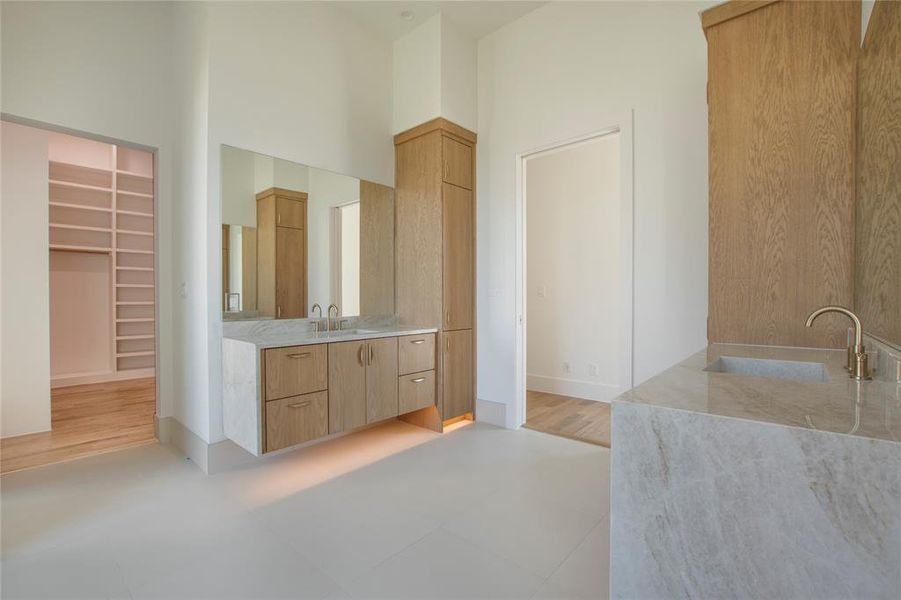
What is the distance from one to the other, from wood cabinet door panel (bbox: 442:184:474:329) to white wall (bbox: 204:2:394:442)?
663 millimetres

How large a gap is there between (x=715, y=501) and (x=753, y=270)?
1.40 m

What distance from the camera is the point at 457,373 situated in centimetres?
334

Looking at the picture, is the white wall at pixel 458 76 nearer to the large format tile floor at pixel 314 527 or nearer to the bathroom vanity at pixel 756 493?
the large format tile floor at pixel 314 527

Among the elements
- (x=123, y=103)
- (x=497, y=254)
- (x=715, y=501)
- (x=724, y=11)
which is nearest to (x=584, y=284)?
(x=497, y=254)

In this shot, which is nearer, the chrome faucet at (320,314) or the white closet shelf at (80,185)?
the chrome faucet at (320,314)

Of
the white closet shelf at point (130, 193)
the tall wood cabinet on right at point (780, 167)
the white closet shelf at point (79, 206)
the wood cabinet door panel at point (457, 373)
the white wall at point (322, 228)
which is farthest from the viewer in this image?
the white closet shelf at point (130, 193)

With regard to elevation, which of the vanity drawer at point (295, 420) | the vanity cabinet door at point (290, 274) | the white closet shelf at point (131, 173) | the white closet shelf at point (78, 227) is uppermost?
the white closet shelf at point (131, 173)

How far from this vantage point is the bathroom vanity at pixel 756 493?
0.65m

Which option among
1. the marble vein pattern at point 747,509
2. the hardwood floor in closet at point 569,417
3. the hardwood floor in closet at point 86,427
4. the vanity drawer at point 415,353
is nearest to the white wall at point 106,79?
the hardwood floor in closet at point 86,427

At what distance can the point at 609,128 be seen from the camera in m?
2.79

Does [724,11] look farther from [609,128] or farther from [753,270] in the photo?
[753,270]

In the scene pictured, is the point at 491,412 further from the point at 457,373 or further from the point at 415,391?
the point at 415,391

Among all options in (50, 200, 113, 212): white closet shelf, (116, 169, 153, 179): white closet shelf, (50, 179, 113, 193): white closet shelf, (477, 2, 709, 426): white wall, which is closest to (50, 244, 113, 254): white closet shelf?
(50, 200, 113, 212): white closet shelf

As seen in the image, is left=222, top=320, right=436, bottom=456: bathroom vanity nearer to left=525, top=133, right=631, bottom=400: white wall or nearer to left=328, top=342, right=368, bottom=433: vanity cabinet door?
left=328, top=342, right=368, bottom=433: vanity cabinet door
